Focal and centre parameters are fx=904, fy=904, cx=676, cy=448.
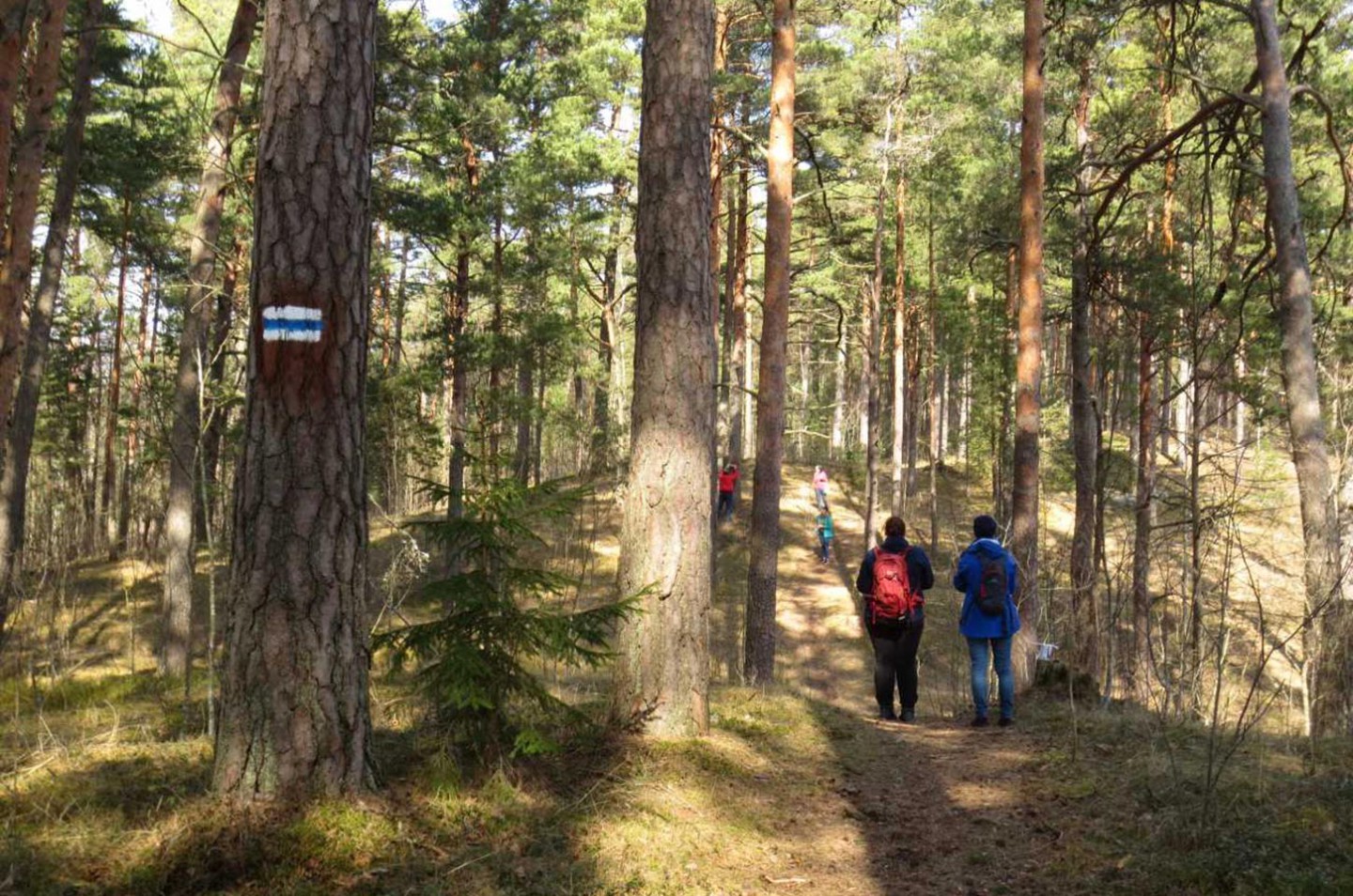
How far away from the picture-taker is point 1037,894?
3816 mm

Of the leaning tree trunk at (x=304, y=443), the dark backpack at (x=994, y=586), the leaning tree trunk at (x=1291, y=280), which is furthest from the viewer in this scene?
the leaning tree trunk at (x=1291, y=280)

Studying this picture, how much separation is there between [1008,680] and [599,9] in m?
17.9

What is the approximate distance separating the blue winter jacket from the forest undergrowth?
106 centimetres

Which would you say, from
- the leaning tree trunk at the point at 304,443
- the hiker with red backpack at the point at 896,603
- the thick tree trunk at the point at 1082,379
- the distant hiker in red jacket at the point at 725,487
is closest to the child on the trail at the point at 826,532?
the distant hiker in red jacket at the point at 725,487

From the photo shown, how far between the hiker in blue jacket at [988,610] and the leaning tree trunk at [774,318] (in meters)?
3.14

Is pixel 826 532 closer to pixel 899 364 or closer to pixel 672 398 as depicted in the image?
pixel 899 364

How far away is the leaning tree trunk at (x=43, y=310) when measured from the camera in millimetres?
11906

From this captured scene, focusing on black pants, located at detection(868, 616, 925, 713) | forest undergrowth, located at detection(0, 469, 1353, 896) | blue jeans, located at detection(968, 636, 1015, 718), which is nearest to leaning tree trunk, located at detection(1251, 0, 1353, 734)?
blue jeans, located at detection(968, 636, 1015, 718)

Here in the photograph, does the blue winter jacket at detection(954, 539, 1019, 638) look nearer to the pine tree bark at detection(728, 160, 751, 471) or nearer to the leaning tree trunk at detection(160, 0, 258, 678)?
the leaning tree trunk at detection(160, 0, 258, 678)

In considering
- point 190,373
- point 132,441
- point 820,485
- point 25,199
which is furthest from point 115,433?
point 820,485

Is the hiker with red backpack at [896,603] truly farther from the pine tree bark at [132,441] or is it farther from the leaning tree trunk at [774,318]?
the pine tree bark at [132,441]

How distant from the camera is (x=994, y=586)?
7605 millimetres

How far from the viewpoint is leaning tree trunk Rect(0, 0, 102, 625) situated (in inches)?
469

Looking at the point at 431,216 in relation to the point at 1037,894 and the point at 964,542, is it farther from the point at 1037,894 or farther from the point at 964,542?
the point at 964,542
